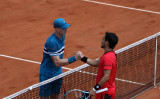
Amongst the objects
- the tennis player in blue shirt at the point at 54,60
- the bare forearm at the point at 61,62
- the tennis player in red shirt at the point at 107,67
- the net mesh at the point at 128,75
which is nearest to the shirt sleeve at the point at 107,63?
the tennis player in red shirt at the point at 107,67

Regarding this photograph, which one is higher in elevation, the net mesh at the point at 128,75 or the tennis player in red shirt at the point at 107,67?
the tennis player in red shirt at the point at 107,67

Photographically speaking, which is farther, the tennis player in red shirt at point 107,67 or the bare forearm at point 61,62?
the bare forearm at point 61,62

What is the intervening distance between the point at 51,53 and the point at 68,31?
22.0 ft

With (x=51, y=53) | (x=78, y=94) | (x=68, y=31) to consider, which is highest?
(x=51, y=53)

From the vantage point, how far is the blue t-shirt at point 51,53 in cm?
713

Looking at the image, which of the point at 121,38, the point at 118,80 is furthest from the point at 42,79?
the point at 121,38

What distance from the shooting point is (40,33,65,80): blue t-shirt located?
23.4 feet

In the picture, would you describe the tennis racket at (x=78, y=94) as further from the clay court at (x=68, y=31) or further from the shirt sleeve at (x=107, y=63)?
the clay court at (x=68, y=31)

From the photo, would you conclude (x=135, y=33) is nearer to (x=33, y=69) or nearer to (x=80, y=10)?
(x=80, y=10)

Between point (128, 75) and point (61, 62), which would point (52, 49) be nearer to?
point (61, 62)

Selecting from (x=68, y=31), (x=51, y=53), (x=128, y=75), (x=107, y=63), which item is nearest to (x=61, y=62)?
(x=51, y=53)


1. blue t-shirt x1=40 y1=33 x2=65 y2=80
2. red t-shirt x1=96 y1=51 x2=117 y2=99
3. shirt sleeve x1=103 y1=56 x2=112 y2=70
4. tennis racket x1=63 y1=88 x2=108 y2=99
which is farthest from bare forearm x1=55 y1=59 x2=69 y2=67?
shirt sleeve x1=103 y1=56 x2=112 y2=70

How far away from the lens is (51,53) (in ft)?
23.5

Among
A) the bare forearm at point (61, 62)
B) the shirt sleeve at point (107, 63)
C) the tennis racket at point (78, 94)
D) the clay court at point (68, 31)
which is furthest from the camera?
the clay court at point (68, 31)
